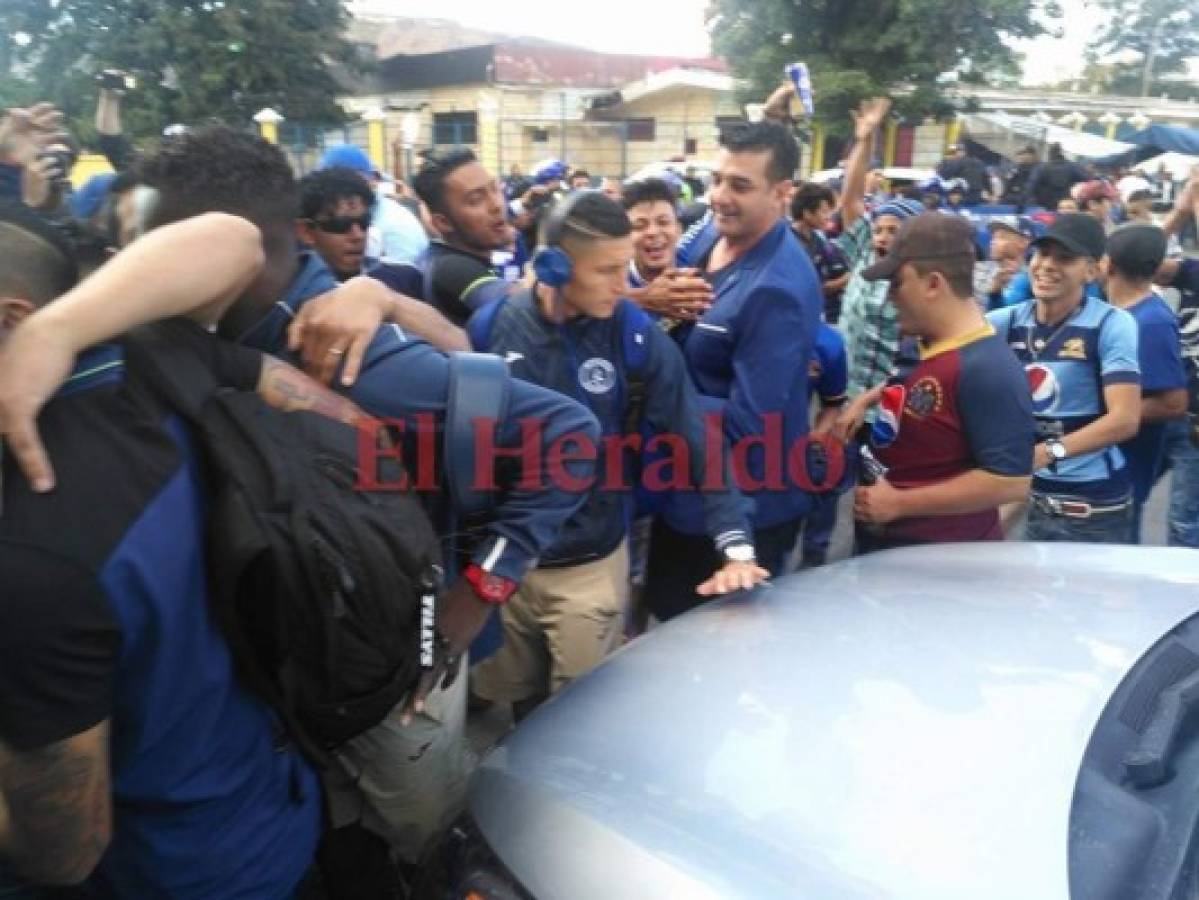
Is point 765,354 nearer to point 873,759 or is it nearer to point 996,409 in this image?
point 996,409

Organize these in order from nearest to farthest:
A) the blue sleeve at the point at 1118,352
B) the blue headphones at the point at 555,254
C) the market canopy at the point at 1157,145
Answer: the blue headphones at the point at 555,254 → the blue sleeve at the point at 1118,352 → the market canopy at the point at 1157,145

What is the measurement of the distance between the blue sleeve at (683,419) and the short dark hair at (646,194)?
135 cm

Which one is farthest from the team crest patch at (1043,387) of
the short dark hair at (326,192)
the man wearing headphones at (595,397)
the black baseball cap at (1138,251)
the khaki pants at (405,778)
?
the short dark hair at (326,192)

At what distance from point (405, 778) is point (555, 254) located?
3.89 ft

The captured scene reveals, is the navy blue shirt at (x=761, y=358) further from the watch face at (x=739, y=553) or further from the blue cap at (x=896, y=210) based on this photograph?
the blue cap at (x=896, y=210)

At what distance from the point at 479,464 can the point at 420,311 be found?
54 centimetres

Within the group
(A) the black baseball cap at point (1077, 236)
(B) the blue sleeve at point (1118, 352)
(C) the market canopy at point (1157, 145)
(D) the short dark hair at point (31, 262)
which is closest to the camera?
(D) the short dark hair at point (31, 262)

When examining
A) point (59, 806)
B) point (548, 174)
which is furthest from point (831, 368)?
point (548, 174)

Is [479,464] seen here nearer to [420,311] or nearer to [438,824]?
[420,311]

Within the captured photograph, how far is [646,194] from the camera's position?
3.58m

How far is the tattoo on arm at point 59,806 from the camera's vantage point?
1.09m

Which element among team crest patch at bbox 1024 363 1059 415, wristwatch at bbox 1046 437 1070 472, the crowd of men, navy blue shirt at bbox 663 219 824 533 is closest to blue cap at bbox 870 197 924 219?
the crowd of men

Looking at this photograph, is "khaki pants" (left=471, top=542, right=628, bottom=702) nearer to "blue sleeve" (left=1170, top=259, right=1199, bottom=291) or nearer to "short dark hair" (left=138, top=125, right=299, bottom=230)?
"short dark hair" (left=138, top=125, right=299, bottom=230)

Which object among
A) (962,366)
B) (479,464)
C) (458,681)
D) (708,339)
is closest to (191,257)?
(479,464)
